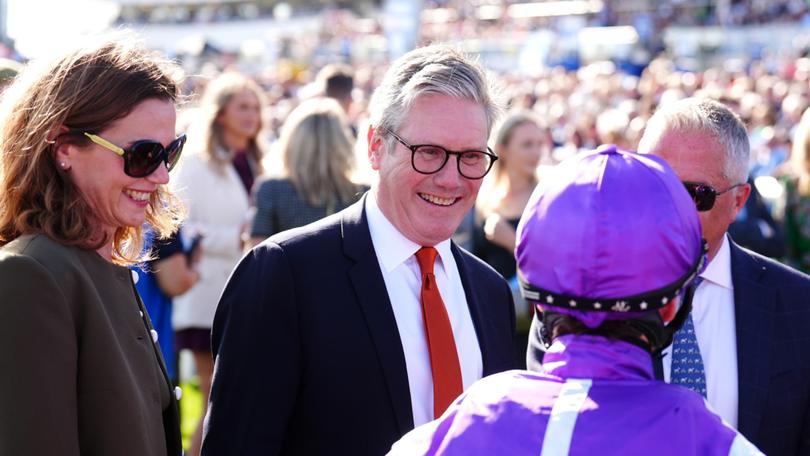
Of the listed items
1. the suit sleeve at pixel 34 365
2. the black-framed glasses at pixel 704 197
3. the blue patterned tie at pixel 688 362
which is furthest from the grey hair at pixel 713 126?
the suit sleeve at pixel 34 365

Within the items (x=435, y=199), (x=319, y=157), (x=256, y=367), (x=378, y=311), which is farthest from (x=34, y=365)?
(x=319, y=157)

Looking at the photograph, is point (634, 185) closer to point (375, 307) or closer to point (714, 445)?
point (714, 445)

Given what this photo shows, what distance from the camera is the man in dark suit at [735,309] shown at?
9.08 ft

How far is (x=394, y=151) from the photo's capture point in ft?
9.11

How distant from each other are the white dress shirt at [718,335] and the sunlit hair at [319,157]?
2697mm

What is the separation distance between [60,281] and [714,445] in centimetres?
142

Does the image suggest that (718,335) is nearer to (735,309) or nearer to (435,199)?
(735,309)

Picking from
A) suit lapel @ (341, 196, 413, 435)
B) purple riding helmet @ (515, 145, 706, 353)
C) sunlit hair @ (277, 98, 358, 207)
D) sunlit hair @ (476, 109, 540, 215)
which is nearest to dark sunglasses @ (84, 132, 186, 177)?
suit lapel @ (341, 196, 413, 435)

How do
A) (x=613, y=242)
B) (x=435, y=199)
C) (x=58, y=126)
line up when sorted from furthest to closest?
(x=435, y=199), (x=58, y=126), (x=613, y=242)

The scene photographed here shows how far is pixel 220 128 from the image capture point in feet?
20.9

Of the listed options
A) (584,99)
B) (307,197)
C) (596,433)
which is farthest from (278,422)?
(584,99)

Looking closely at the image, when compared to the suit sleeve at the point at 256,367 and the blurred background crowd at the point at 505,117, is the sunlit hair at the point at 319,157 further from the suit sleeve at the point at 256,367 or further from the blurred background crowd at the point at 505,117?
the suit sleeve at the point at 256,367

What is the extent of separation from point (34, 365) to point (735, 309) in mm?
1805

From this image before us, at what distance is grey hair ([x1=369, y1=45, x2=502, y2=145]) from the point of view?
9.00 feet
